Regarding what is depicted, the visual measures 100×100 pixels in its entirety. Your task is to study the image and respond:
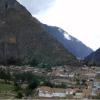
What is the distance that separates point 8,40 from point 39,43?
10650mm

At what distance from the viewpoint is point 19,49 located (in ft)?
627

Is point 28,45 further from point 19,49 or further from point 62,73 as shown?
point 62,73

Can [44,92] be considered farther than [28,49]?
No

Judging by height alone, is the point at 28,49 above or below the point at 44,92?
above

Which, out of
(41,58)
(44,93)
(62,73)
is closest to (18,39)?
(41,58)

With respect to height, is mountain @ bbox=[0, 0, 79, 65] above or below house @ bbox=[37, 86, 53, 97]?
above

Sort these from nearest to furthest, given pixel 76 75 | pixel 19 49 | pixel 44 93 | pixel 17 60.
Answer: pixel 44 93 → pixel 76 75 → pixel 17 60 → pixel 19 49

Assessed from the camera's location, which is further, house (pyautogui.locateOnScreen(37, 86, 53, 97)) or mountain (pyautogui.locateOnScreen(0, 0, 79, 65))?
mountain (pyautogui.locateOnScreen(0, 0, 79, 65))

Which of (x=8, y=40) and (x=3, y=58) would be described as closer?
(x=3, y=58)

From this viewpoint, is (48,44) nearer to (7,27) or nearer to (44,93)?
(7,27)

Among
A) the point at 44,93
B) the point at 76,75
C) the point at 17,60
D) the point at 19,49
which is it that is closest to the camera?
the point at 44,93

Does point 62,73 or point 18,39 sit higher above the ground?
point 18,39

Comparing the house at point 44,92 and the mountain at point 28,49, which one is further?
the mountain at point 28,49

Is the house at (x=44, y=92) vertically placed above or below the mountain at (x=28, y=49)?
below
